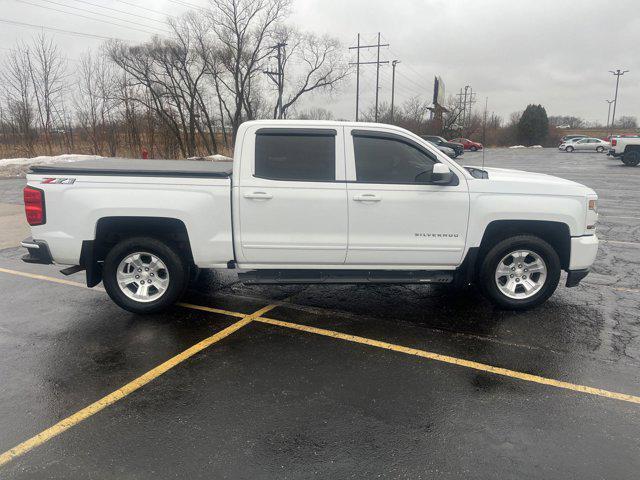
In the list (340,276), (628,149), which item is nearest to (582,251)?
(340,276)

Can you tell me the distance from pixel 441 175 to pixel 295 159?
1.52 m

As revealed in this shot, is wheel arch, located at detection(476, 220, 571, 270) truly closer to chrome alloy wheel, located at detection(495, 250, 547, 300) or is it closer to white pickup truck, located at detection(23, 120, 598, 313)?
white pickup truck, located at detection(23, 120, 598, 313)

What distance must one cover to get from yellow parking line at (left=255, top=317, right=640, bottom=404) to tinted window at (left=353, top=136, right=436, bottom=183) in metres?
1.69

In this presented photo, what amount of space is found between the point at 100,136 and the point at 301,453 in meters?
35.6

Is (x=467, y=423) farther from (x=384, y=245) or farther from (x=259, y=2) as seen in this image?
(x=259, y=2)

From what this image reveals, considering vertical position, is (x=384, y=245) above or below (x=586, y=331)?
above

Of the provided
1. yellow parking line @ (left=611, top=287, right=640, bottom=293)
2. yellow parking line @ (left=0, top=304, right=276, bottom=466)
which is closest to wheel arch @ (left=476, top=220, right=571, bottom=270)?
yellow parking line @ (left=611, top=287, right=640, bottom=293)

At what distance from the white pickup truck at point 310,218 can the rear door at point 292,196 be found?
1cm

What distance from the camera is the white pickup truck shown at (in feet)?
15.9

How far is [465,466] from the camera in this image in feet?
9.35

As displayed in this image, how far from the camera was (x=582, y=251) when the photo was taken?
16.8ft

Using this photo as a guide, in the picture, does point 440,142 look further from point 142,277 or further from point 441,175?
point 142,277

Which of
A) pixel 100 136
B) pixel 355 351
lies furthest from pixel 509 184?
pixel 100 136

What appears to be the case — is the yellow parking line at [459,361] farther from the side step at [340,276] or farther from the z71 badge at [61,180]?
the z71 badge at [61,180]
